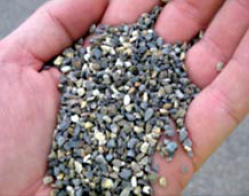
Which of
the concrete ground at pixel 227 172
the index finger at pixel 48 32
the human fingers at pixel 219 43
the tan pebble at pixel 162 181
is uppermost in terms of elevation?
the index finger at pixel 48 32

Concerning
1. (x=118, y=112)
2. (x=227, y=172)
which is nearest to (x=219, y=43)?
(x=118, y=112)

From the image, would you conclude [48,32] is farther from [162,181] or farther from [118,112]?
[162,181]

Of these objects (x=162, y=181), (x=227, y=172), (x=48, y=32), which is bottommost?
(x=227, y=172)

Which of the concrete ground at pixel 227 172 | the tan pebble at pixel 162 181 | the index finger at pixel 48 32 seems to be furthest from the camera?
the concrete ground at pixel 227 172

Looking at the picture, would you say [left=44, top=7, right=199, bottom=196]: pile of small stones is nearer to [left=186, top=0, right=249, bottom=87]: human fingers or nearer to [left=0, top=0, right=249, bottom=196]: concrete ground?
[left=186, top=0, right=249, bottom=87]: human fingers

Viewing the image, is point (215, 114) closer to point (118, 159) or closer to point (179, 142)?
point (179, 142)

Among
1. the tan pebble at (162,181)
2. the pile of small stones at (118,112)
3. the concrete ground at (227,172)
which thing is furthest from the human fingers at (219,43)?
the concrete ground at (227,172)

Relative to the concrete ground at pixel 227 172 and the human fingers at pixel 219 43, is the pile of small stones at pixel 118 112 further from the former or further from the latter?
the concrete ground at pixel 227 172

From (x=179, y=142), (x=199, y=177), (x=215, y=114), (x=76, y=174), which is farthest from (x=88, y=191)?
(x=199, y=177)

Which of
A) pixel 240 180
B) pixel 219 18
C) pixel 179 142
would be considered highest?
pixel 219 18
